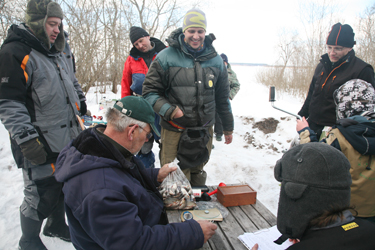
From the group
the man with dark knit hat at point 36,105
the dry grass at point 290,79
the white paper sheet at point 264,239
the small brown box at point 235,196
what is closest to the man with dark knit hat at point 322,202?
the white paper sheet at point 264,239

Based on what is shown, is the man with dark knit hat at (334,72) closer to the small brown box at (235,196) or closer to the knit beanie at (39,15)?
the small brown box at (235,196)

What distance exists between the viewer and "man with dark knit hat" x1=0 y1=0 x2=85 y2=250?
191 cm

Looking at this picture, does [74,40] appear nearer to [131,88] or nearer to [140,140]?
[131,88]

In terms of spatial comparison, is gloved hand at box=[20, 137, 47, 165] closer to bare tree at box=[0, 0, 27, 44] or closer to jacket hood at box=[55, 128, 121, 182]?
jacket hood at box=[55, 128, 121, 182]

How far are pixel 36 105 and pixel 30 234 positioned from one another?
4.09ft

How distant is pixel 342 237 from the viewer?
1002 millimetres

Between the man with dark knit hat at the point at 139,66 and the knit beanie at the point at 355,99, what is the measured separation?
87.9 inches

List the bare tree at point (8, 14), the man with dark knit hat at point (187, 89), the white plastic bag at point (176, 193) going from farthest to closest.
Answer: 1. the bare tree at point (8, 14)
2. the man with dark knit hat at point (187, 89)
3. the white plastic bag at point (176, 193)

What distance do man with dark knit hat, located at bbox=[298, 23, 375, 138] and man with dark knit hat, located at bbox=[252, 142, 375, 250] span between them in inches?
79.0

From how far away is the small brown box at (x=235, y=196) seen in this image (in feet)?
6.17

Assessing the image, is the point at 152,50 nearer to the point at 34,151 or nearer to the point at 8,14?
the point at 34,151

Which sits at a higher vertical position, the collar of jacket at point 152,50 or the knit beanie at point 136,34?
the knit beanie at point 136,34

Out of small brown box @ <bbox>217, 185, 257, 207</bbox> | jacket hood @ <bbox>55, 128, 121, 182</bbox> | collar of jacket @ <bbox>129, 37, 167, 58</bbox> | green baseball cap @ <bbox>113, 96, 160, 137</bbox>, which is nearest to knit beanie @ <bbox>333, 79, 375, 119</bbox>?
small brown box @ <bbox>217, 185, 257, 207</bbox>

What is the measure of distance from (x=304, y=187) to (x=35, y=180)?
2.23 metres
